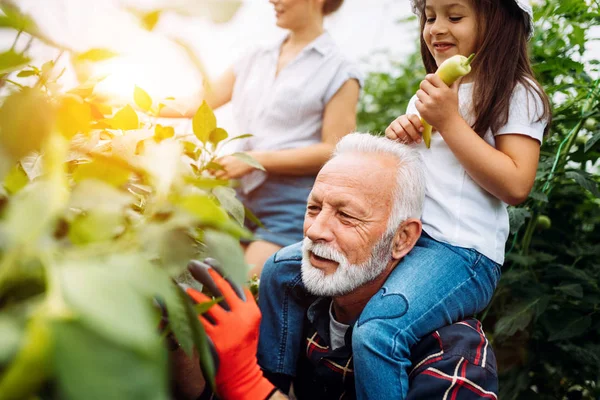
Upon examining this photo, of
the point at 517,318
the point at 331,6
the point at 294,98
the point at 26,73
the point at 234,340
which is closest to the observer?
the point at 26,73

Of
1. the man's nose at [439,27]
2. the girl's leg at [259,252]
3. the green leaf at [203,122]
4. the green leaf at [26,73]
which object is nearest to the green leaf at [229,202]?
the green leaf at [203,122]

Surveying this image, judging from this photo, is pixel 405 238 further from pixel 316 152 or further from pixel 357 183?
pixel 316 152

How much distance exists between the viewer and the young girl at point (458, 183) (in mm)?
1261

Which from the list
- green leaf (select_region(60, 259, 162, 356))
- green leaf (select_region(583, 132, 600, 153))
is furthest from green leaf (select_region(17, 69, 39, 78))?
green leaf (select_region(583, 132, 600, 153))

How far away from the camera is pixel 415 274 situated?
Answer: 1.36 m

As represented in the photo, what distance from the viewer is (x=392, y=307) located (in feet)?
4.20

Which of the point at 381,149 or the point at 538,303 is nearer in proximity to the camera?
the point at 381,149

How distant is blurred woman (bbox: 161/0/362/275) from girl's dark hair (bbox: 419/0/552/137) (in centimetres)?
66

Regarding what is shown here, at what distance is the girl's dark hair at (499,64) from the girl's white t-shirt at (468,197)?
23 mm

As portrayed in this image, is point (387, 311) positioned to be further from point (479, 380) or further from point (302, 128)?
point (302, 128)

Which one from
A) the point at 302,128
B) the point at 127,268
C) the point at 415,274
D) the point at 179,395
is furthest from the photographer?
the point at 302,128

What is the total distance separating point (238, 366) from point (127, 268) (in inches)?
30.0

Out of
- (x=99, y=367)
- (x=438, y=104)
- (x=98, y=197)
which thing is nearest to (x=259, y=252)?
(x=438, y=104)

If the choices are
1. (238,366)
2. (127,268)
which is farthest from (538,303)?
(127,268)
